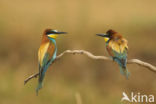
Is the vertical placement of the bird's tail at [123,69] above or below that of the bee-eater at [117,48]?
below

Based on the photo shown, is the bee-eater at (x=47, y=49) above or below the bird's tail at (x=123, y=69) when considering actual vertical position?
above

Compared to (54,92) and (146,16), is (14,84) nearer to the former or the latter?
→ (54,92)

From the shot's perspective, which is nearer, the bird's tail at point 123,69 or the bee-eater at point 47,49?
the bird's tail at point 123,69

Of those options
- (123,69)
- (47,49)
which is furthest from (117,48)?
(47,49)

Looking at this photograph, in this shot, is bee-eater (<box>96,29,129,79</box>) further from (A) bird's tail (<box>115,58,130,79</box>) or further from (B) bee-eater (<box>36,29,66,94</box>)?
(B) bee-eater (<box>36,29,66,94</box>)

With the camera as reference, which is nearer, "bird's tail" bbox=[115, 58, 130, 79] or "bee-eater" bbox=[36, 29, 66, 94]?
"bird's tail" bbox=[115, 58, 130, 79]

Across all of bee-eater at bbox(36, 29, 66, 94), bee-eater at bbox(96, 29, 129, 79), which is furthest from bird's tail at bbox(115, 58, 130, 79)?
bee-eater at bbox(36, 29, 66, 94)

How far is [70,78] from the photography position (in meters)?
2.88

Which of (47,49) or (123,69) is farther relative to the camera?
(47,49)

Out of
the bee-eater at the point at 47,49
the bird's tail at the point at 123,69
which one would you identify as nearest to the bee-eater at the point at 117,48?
the bird's tail at the point at 123,69

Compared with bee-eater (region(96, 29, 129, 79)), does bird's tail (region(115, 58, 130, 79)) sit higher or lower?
lower

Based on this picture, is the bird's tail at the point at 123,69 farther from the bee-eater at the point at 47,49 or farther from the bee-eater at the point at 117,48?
the bee-eater at the point at 47,49

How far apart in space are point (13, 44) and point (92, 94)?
82 cm

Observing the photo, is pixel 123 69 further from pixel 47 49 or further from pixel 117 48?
pixel 47 49
